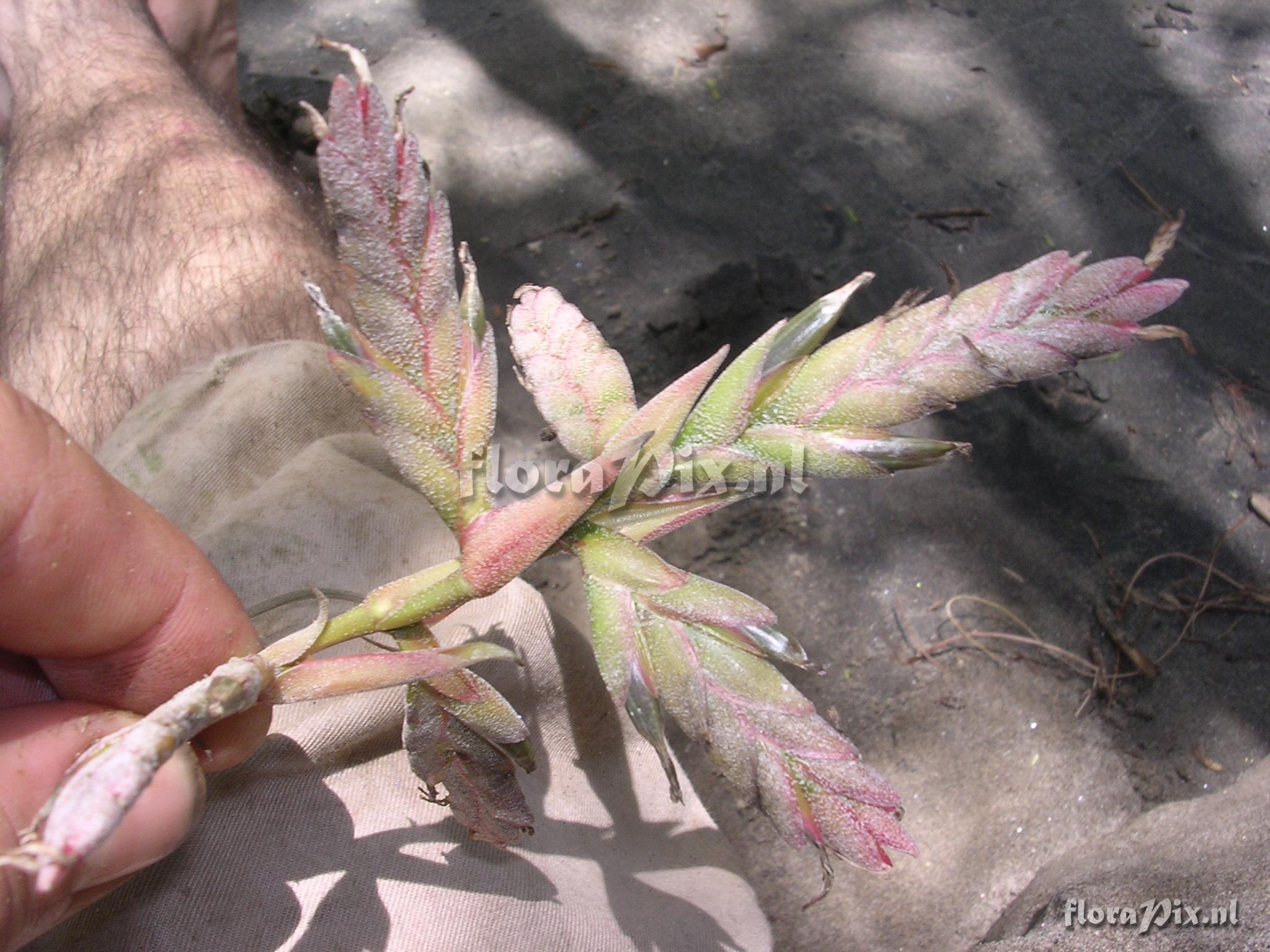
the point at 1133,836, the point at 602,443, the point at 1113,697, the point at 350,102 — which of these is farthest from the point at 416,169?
the point at 1113,697

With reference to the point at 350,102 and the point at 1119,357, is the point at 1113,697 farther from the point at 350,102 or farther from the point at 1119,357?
the point at 350,102

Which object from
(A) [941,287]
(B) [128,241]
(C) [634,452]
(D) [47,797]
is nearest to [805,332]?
(C) [634,452]

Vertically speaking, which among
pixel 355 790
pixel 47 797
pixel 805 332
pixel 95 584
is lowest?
pixel 355 790

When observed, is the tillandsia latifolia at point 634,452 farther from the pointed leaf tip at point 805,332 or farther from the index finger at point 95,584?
the index finger at point 95,584

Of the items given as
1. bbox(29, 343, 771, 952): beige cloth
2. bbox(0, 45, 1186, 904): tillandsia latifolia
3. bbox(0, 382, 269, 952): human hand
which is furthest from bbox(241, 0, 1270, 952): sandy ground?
bbox(0, 382, 269, 952): human hand

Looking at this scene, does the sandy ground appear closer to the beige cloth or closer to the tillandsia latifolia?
the beige cloth

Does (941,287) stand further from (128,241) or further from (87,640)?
(87,640)
